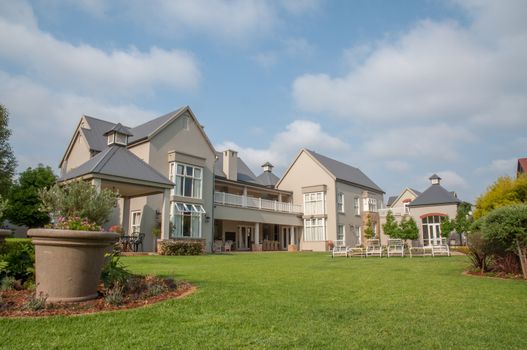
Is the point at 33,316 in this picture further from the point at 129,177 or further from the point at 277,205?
the point at 277,205

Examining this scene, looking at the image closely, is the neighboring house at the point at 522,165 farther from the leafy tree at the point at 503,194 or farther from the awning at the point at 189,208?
the awning at the point at 189,208

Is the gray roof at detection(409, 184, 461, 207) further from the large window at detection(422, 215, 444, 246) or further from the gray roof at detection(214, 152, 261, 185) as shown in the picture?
the gray roof at detection(214, 152, 261, 185)

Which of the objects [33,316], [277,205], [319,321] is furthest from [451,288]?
[277,205]

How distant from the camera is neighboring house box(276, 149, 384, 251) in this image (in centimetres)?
3584

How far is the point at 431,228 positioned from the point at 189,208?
25.1 metres

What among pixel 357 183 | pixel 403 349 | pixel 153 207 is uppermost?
pixel 357 183

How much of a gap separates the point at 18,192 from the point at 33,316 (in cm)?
3295

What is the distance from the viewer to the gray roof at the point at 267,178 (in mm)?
40531

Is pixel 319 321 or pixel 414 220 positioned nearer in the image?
pixel 319 321

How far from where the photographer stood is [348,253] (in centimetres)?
2189

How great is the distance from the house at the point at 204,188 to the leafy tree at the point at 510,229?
14.2 m

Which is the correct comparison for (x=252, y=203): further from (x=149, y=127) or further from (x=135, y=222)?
(x=149, y=127)

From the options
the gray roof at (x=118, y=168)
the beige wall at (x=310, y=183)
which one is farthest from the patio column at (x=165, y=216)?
the beige wall at (x=310, y=183)

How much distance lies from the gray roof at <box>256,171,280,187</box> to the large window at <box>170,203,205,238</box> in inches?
589
